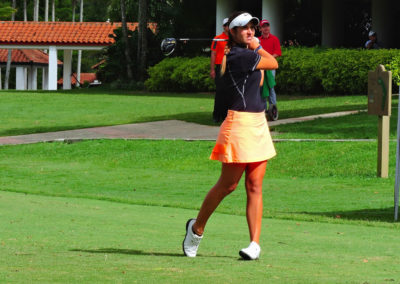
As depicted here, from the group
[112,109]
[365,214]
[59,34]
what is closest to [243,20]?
[365,214]

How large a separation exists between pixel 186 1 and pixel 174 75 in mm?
6190

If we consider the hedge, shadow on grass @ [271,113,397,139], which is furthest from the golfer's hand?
the hedge

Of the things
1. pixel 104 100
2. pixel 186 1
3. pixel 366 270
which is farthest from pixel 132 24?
pixel 366 270

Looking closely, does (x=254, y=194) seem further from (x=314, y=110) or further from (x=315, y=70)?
(x=315, y=70)

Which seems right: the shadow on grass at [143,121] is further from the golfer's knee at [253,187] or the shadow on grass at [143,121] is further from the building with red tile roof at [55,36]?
the building with red tile roof at [55,36]

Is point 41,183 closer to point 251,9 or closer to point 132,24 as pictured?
point 251,9

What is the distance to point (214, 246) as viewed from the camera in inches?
322

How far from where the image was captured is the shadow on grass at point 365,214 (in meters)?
10.9

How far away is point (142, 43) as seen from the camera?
38281 millimetres

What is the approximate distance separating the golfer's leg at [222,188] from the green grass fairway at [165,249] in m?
0.30

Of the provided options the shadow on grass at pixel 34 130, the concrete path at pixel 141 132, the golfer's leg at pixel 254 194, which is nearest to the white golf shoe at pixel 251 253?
the golfer's leg at pixel 254 194

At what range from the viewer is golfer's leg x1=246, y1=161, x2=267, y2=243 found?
7.50 metres

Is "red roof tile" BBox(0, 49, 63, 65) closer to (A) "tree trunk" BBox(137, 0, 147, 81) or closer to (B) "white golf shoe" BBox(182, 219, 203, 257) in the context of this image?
(A) "tree trunk" BBox(137, 0, 147, 81)

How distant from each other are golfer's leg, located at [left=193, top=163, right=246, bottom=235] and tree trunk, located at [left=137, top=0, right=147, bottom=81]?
30.4 metres
